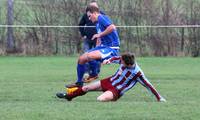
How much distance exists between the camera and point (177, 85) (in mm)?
14938

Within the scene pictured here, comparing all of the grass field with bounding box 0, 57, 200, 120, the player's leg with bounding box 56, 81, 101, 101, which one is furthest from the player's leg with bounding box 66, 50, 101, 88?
the player's leg with bounding box 56, 81, 101, 101

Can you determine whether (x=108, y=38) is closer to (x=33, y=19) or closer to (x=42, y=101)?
(x=42, y=101)

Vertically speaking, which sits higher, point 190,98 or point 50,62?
point 190,98

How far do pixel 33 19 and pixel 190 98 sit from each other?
51.8 ft

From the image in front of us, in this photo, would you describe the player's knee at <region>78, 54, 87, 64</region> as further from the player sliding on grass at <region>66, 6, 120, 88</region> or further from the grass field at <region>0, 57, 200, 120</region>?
the grass field at <region>0, 57, 200, 120</region>

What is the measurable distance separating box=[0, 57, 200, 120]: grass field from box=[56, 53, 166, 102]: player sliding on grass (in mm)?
176

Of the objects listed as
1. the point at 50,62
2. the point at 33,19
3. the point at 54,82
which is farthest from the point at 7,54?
the point at 54,82

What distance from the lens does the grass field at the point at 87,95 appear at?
9.06 meters

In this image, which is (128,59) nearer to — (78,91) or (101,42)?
(78,91)

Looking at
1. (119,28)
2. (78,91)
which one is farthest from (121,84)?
(119,28)

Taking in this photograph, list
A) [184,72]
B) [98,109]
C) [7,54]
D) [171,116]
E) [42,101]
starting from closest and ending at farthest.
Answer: [171,116] → [98,109] → [42,101] → [184,72] → [7,54]

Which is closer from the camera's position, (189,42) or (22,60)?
(22,60)

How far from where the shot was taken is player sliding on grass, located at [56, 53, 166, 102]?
440 inches

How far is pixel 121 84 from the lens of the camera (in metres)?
11.3
